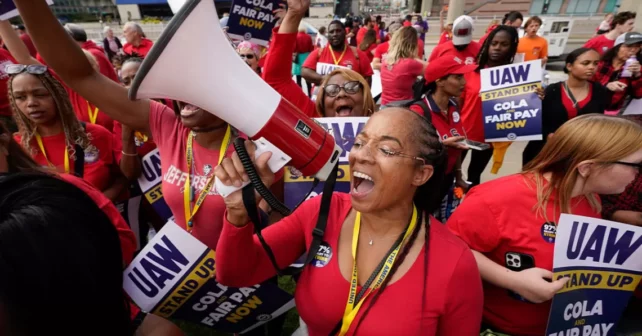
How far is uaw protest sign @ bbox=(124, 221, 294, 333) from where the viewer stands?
1743 mm

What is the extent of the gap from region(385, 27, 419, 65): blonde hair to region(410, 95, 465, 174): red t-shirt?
1.87m

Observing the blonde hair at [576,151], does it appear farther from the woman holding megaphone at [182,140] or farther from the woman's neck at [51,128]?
Result: the woman's neck at [51,128]

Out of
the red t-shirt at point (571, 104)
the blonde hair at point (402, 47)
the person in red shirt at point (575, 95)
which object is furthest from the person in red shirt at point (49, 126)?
the red t-shirt at point (571, 104)

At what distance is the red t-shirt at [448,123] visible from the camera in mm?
2938

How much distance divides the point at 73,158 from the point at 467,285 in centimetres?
245

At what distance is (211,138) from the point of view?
1871 millimetres

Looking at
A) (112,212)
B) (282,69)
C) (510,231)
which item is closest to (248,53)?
(282,69)

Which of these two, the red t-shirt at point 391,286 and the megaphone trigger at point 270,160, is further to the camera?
the red t-shirt at point 391,286

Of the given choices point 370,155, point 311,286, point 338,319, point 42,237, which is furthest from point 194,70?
point 338,319

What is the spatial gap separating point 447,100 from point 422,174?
196 cm

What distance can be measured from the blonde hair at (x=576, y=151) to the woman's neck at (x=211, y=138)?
1.61 meters

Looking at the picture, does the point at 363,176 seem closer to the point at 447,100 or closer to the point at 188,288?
the point at 188,288

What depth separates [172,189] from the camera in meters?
1.87

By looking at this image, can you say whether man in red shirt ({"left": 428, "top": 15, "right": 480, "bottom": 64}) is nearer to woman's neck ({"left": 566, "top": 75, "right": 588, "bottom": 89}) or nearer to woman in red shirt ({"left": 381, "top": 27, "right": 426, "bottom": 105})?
woman in red shirt ({"left": 381, "top": 27, "right": 426, "bottom": 105})
